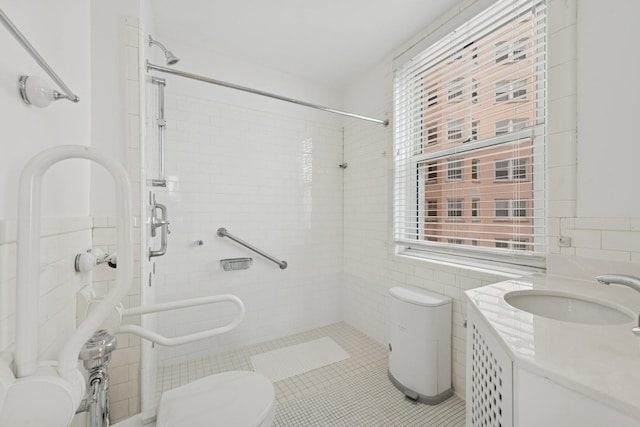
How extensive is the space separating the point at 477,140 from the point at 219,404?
1998 mm

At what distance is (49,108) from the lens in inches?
33.5

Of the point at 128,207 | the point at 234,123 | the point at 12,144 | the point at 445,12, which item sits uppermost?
the point at 445,12

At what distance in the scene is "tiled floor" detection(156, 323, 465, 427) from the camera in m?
1.58

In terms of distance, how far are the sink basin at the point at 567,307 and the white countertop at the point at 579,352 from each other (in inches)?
1.8

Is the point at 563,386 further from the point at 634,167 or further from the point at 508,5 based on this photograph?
the point at 508,5

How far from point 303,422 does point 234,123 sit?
7.46 ft

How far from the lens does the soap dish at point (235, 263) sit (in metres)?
2.27

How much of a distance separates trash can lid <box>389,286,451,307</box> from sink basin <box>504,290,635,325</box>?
0.67m

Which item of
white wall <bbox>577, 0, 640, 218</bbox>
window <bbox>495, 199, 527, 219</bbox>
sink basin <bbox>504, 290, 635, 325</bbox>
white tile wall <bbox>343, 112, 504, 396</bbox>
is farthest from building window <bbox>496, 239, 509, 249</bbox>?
sink basin <bbox>504, 290, 635, 325</bbox>

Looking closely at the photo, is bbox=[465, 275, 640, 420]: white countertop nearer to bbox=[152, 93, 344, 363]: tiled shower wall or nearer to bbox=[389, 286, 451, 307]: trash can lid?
bbox=[389, 286, 451, 307]: trash can lid

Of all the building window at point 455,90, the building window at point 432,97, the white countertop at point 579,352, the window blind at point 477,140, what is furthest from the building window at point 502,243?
the building window at point 432,97

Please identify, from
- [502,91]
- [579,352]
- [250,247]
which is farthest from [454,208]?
[250,247]

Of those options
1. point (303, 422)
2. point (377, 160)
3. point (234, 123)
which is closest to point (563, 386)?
point (303, 422)

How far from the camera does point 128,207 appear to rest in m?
0.66
